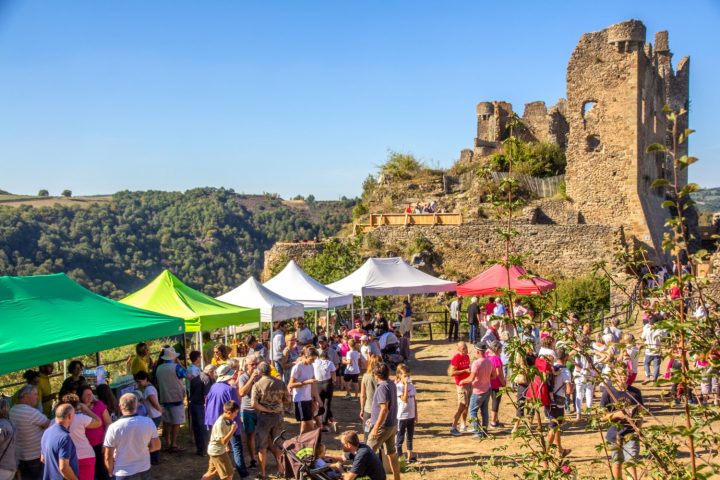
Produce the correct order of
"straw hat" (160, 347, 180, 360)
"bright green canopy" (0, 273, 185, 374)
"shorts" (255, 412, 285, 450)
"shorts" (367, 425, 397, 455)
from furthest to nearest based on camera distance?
"straw hat" (160, 347, 180, 360)
"shorts" (255, 412, 285, 450)
"shorts" (367, 425, 397, 455)
"bright green canopy" (0, 273, 185, 374)

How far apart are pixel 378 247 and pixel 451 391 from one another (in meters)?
13.4

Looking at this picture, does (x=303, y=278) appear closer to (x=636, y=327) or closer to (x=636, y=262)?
(x=636, y=327)

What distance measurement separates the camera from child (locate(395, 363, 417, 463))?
8555 mm

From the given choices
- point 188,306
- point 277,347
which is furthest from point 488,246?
point 188,306

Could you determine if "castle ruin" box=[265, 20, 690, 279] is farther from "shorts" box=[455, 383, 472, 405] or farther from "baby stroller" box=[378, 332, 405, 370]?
"shorts" box=[455, 383, 472, 405]

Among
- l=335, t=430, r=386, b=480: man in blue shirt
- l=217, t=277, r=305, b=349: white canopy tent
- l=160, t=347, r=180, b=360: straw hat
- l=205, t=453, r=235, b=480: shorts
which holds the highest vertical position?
l=217, t=277, r=305, b=349: white canopy tent

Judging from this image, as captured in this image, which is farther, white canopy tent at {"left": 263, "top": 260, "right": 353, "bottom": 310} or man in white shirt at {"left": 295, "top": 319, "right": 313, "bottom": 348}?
white canopy tent at {"left": 263, "top": 260, "right": 353, "bottom": 310}

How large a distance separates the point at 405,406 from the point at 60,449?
392cm

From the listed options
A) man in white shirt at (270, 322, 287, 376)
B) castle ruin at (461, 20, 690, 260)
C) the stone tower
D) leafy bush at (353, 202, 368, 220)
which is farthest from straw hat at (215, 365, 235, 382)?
leafy bush at (353, 202, 368, 220)

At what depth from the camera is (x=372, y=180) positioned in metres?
34.1

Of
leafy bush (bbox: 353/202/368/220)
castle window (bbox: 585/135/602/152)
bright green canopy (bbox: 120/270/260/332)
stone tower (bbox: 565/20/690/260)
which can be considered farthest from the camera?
leafy bush (bbox: 353/202/368/220)

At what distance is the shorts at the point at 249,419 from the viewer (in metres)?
8.53

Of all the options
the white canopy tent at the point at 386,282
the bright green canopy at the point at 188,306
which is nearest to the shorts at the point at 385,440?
the bright green canopy at the point at 188,306

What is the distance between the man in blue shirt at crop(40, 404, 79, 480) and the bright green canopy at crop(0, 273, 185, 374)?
3.54 feet
